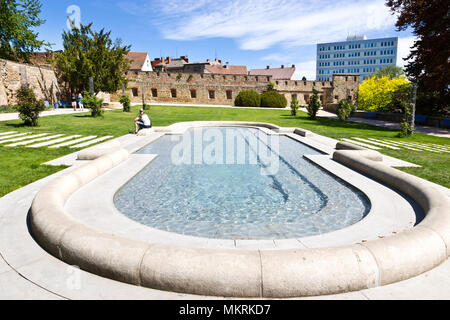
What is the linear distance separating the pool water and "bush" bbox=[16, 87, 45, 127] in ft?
29.5

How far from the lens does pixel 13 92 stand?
23.3 m

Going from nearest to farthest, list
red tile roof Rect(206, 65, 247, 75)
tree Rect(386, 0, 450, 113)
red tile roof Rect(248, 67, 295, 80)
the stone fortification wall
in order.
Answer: tree Rect(386, 0, 450, 113) < the stone fortification wall < red tile roof Rect(206, 65, 247, 75) < red tile roof Rect(248, 67, 295, 80)

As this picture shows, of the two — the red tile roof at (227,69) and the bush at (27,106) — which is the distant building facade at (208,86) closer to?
the red tile roof at (227,69)

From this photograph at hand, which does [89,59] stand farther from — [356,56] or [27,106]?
[356,56]

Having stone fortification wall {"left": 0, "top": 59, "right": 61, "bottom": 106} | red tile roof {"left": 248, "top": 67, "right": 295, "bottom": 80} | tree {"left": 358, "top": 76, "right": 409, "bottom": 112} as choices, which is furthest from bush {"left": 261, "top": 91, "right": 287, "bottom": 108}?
red tile roof {"left": 248, "top": 67, "right": 295, "bottom": 80}

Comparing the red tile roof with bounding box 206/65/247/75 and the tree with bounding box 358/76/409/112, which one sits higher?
the red tile roof with bounding box 206/65/247/75

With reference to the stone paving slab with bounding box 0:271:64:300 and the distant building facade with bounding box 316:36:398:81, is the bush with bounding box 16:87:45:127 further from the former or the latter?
the distant building facade with bounding box 316:36:398:81

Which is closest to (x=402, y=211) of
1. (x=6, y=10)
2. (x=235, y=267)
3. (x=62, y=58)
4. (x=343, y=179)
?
(x=343, y=179)

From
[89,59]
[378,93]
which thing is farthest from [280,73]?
[89,59]

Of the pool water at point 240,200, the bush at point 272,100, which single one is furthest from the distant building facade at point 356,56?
the pool water at point 240,200

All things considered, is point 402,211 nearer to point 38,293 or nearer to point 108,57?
point 38,293

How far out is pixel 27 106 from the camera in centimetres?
1329

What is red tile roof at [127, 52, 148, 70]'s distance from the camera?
52416mm

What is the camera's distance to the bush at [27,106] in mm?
13258
